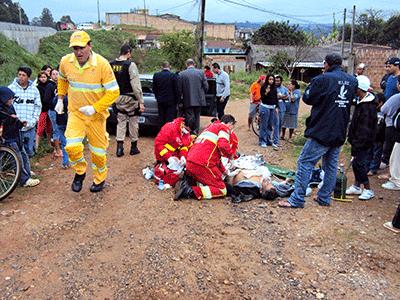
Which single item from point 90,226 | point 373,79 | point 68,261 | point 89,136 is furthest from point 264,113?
point 373,79

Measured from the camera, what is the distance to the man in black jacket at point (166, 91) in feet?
25.5

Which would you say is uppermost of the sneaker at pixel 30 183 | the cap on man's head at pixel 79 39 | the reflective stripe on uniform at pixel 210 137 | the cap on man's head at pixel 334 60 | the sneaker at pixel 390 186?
the cap on man's head at pixel 79 39

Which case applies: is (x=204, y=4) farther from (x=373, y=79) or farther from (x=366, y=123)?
(x=373, y=79)

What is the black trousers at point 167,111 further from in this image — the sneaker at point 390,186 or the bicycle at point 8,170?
the sneaker at point 390,186

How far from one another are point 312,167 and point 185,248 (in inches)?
80.6

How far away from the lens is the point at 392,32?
48.2 metres

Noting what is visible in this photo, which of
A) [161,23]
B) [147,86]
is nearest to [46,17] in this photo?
[161,23]

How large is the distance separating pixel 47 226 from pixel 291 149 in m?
5.57

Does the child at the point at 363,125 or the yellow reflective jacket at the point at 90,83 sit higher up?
the yellow reflective jacket at the point at 90,83

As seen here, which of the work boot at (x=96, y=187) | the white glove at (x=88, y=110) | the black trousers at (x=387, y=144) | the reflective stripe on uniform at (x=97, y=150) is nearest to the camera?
the white glove at (x=88, y=110)

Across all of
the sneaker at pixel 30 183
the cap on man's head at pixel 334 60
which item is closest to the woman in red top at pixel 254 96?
the cap on man's head at pixel 334 60

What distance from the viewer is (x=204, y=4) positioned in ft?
56.6

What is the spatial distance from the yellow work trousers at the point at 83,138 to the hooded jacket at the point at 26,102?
3.29 feet

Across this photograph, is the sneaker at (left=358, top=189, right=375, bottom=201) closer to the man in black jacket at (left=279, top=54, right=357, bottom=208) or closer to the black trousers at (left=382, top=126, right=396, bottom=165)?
the man in black jacket at (left=279, top=54, right=357, bottom=208)
